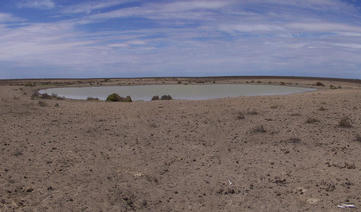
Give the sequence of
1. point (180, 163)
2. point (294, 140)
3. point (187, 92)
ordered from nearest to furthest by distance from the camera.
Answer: point (180, 163) → point (294, 140) → point (187, 92)

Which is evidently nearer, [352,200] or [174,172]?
[352,200]

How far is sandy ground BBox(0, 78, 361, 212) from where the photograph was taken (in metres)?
6.01

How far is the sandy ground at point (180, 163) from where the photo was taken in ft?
19.7

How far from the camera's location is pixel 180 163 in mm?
8164

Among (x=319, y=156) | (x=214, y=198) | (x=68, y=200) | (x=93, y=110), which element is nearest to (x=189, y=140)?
(x=319, y=156)

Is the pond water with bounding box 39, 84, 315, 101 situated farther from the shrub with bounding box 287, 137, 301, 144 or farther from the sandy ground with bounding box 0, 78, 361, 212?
the shrub with bounding box 287, 137, 301, 144

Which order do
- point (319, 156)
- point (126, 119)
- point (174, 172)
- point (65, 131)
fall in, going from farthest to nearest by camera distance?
point (126, 119) < point (65, 131) < point (319, 156) < point (174, 172)

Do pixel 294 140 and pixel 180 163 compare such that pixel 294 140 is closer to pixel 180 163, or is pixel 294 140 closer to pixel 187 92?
pixel 180 163

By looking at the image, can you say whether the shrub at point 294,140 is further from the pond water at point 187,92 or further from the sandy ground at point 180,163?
the pond water at point 187,92

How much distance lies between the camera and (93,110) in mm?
16000

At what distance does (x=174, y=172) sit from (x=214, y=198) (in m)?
1.50

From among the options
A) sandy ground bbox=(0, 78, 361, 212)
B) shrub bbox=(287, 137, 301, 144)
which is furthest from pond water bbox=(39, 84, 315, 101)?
shrub bbox=(287, 137, 301, 144)

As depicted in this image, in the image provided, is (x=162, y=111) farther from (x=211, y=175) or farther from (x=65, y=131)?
(x=211, y=175)

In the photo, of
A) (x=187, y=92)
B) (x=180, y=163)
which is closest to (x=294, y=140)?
(x=180, y=163)
